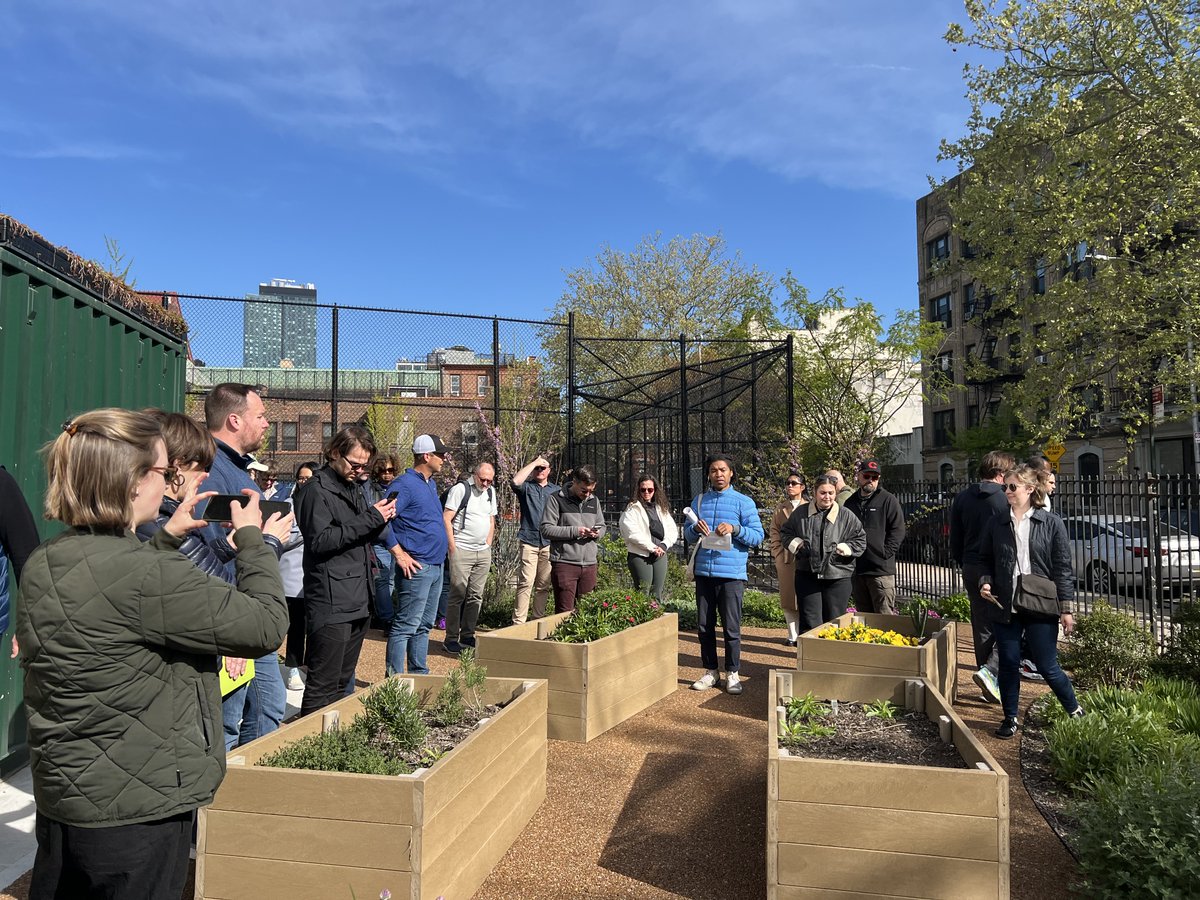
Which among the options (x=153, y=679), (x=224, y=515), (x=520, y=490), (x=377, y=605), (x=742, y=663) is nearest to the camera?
(x=153, y=679)

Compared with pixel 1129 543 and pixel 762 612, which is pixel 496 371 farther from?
pixel 1129 543

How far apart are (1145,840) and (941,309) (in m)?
46.9

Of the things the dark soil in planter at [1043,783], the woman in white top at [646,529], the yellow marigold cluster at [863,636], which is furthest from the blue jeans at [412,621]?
the dark soil in planter at [1043,783]

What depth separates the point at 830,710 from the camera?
15.0 feet

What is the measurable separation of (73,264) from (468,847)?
4176 millimetres

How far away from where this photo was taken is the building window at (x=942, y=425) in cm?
4536

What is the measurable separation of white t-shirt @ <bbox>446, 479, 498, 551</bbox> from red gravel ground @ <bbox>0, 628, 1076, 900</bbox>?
2.59 metres

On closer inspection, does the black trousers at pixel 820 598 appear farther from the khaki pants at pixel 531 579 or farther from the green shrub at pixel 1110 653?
the khaki pants at pixel 531 579

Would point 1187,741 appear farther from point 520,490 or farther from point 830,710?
point 520,490

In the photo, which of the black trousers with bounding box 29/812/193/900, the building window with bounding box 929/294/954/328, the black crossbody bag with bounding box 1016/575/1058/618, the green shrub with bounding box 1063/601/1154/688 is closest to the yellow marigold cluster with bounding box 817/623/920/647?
the black crossbody bag with bounding box 1016/575/1058/618

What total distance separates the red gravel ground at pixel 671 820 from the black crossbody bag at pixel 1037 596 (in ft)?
2.87

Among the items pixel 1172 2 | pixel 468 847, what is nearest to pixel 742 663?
pixel 468 847

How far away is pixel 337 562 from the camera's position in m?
4.49

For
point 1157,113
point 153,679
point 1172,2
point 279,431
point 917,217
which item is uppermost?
point 917,217
